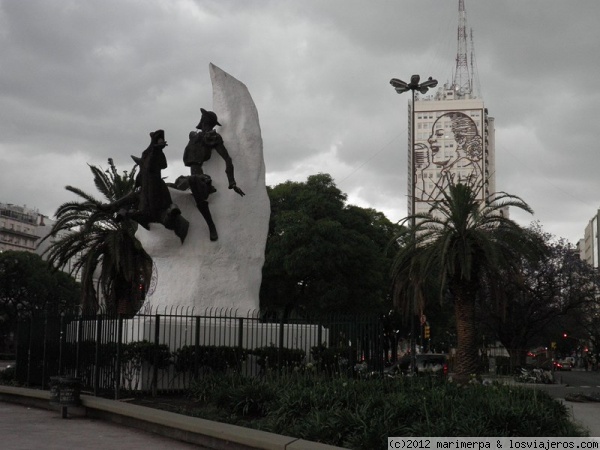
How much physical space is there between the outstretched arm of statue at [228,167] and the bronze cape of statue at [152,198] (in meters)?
1.43

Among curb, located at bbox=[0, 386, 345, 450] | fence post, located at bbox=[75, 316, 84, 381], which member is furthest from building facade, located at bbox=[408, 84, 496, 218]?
curb, located at bbox=[0, 386, 345, 450]

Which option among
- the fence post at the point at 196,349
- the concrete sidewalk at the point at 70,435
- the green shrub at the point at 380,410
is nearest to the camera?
the green shrub at the point at 380,410

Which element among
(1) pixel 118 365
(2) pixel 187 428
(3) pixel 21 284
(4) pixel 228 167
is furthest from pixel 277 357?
(3) pixel 21 284

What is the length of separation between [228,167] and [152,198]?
210 cm

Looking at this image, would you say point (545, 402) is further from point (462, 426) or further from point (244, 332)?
point (244, 332)

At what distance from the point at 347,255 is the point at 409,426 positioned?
2581cm

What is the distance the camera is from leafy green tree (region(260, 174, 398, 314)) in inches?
1374

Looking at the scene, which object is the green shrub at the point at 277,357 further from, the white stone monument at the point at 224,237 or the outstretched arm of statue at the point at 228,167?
the outstretched arm of statue at the point at 228,167

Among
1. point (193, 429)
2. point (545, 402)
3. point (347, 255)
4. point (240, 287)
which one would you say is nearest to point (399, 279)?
point (240, 287)

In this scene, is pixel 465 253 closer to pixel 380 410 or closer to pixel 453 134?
pixel 380 410

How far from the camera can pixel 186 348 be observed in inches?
611

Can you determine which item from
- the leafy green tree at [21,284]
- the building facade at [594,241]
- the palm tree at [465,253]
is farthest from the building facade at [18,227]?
the palm tree at [465,253]

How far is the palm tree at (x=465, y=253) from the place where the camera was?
22.0 meters

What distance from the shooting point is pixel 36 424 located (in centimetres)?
1274
